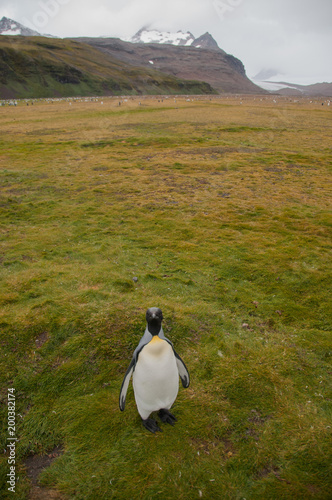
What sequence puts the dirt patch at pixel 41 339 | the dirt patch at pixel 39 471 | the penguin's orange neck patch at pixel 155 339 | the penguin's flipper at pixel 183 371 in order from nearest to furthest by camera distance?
the dirt patch at pixel 39 471 < the penguin's orange neck patch at pixel 155 339 < the penguin's flipper at pixel 183 371 < the dirt patch at pixel 41 339

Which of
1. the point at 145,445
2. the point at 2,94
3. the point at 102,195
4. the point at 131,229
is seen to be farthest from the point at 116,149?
the point at 2,94

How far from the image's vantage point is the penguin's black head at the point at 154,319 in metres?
4.34

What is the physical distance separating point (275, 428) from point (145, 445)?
1996 mm

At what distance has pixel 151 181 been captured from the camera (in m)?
15.3

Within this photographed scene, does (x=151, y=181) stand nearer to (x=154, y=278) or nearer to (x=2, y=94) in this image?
(x=154, y=278)

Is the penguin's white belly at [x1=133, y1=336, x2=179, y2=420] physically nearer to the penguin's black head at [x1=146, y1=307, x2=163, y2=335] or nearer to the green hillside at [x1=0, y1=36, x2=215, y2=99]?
the penguin's black head at [x1=146, y1=307, x2=163, y2=335]

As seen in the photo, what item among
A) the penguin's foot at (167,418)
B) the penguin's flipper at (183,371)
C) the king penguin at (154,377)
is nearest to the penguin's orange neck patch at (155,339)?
the king penguin at (154,377)

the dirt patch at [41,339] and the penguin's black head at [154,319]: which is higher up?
the penguin's black head at [154,319]

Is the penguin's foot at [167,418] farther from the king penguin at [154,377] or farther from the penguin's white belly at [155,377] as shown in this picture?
the penguin's white belly at [155,377]

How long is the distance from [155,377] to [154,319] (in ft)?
2.82

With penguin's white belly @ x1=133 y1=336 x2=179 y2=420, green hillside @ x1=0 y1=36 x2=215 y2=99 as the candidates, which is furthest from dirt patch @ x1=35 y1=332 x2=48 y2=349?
green hillside @ x1=0 y1=36 x2=215 y2=99

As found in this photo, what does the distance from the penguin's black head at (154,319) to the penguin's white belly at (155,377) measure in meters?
0.12

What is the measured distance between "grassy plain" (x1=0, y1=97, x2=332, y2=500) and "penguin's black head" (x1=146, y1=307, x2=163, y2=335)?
53.1 inches

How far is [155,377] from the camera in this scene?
4.25 m
